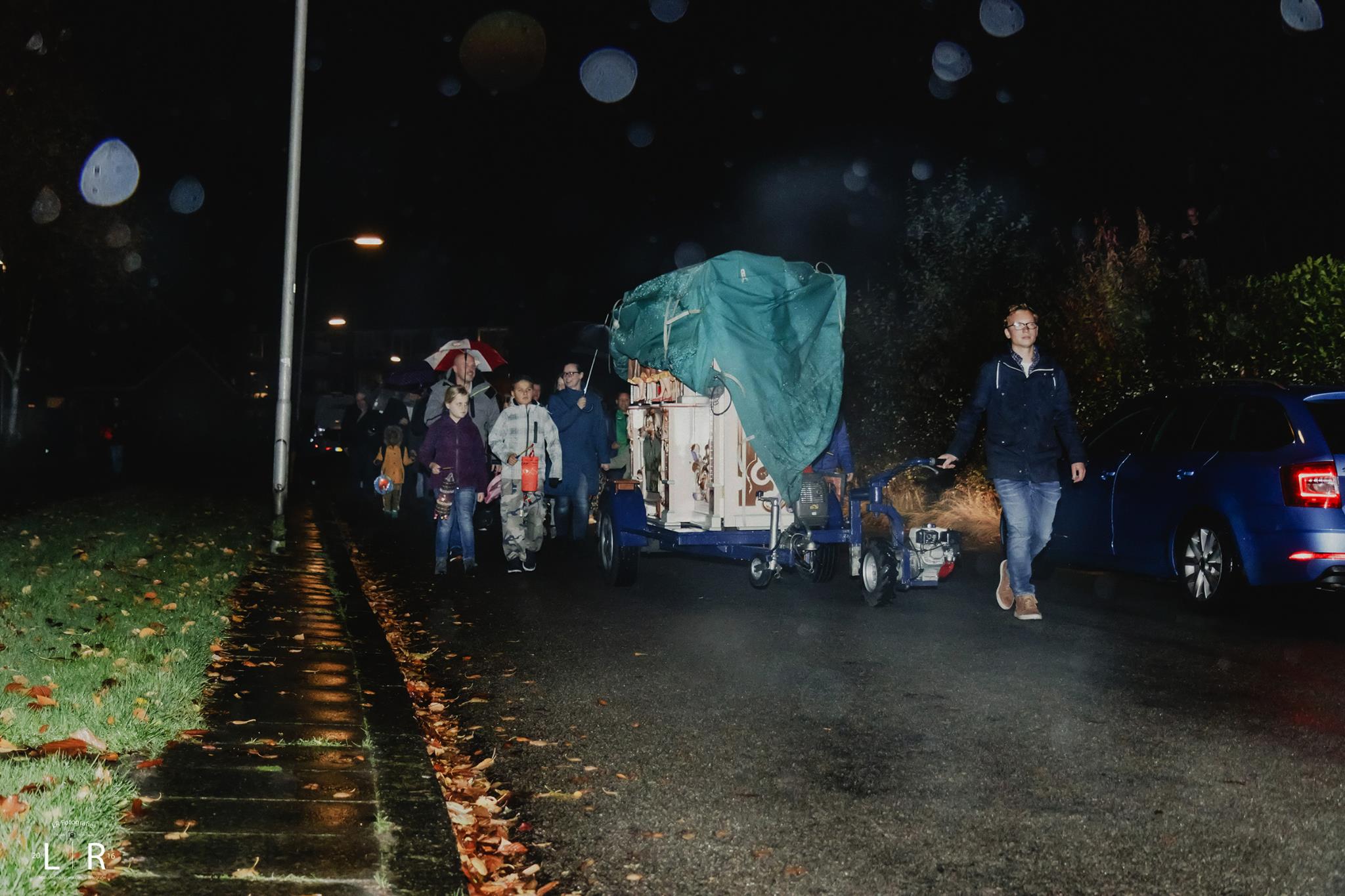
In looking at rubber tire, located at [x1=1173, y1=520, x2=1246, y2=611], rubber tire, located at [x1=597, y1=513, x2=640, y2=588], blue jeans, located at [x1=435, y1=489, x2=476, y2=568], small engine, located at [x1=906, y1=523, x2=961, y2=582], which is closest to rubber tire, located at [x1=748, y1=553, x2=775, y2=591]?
rubber tire, located at [x1=597, y1=513, x2=640, y2=588]

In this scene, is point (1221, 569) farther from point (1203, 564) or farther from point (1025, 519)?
point (1025, 519)

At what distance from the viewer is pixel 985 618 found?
9.27 meters

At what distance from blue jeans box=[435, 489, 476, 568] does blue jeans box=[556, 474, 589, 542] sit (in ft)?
5.42

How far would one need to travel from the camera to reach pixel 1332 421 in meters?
8.71

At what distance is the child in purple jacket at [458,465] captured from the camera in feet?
38.6

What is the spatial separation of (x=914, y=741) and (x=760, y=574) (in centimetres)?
470

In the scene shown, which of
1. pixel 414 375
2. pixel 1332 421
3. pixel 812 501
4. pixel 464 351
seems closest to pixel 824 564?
pixel 812 501

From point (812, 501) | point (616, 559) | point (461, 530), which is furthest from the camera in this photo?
point (461, 530)

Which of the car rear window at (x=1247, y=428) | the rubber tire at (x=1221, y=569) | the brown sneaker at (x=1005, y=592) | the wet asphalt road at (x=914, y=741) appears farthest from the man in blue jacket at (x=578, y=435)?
the car rear window at (x=1247, y=428)

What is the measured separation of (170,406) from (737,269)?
9810 centimetres

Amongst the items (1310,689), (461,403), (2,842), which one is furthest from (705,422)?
(2,842)

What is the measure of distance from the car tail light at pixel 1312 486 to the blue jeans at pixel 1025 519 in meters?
1.46

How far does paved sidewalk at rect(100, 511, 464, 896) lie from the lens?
12.0 feet

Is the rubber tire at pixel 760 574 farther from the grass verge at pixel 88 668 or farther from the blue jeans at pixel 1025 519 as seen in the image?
the grass verge at pixel 88 668
